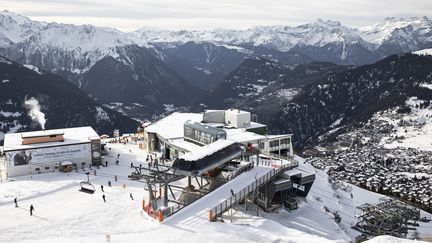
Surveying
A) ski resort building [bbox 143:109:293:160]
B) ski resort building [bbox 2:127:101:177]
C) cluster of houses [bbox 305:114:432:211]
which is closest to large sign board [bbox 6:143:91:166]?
ski resort building [bbox 2:127:101:177]

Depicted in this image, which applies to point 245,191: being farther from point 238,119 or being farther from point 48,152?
point 238,119

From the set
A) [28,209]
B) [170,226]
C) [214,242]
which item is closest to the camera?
[214,242]

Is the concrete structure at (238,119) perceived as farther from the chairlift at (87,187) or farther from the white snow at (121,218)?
the chairlift at (87,187)

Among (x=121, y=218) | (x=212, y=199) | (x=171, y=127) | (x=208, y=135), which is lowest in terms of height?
(x=121, y=218)

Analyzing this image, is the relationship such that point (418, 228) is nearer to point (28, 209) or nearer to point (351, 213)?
point (351, 213)

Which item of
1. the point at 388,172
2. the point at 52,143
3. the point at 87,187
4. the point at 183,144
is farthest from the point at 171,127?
Result: the point at 388,172

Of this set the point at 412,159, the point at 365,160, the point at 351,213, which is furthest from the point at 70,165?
the point at 412,159

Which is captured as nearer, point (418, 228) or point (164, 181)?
point (164, 181)

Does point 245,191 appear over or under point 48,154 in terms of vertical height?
over
